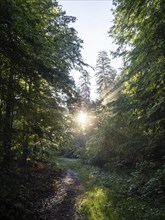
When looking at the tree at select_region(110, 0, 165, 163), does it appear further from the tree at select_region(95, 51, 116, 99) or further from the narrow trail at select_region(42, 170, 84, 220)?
the tree at select_region(95, 51, 116, 99)

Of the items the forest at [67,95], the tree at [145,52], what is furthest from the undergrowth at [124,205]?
the tree at [145,52]

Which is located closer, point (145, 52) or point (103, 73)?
point (145, 52)

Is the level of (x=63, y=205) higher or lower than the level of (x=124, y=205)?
higher

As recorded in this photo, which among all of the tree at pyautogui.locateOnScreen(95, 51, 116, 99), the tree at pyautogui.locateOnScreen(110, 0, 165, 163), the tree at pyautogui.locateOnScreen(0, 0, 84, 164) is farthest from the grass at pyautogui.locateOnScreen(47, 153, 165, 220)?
the tree at pyautogui.locateOnScreen(95, 51, 116, 99)

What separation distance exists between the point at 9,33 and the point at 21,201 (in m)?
6.28

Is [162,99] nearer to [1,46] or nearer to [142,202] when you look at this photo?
[142,202]

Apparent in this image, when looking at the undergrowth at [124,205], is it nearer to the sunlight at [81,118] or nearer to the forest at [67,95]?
the forest at [67,95]

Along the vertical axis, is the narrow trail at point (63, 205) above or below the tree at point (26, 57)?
below

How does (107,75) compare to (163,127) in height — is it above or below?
above

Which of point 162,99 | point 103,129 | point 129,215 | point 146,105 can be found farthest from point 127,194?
point 103,129

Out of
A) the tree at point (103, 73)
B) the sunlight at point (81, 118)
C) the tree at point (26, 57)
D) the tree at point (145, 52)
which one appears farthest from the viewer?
the tree at point (103, 73)

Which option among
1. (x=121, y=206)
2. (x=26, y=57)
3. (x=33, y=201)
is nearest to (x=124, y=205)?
(x=121, y=206)

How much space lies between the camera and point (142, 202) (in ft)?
29.3

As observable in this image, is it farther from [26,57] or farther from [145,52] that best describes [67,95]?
[145,52]
